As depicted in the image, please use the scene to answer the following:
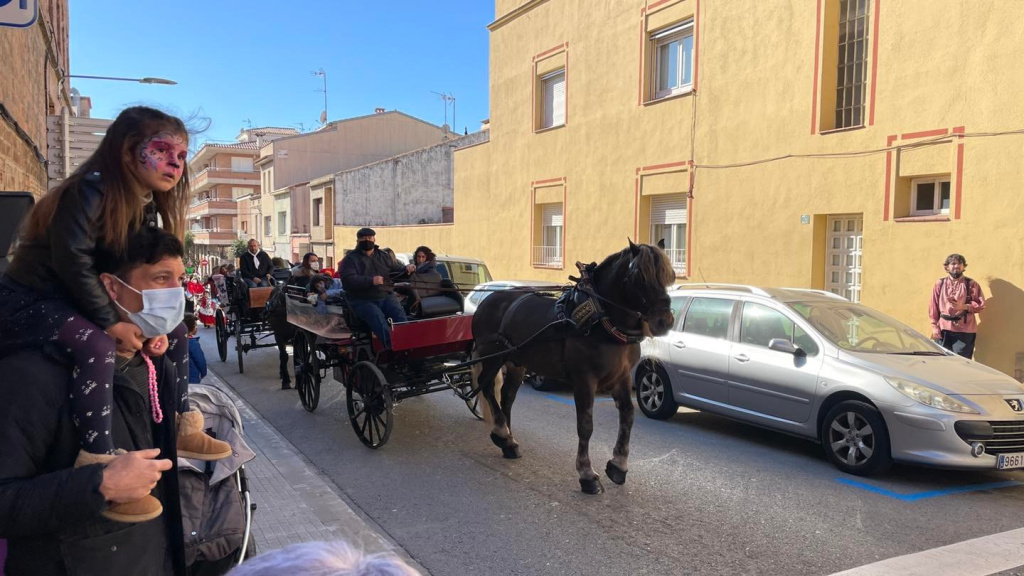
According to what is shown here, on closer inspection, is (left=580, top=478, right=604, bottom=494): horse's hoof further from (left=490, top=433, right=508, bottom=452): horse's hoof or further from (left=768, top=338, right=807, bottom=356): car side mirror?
(left=768, top=338, right=807, bottom=356): car side mirror

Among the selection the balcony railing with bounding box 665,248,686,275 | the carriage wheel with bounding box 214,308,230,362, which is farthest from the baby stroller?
the balcony railing with bounding box 665,248,686,275

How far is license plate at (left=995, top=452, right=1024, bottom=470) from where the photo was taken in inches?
221

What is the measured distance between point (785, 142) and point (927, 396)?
7433mm

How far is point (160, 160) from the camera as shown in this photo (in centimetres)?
207

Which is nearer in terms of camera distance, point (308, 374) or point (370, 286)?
point (370, 286)

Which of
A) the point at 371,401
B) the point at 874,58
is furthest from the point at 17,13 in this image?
the point at 874,58

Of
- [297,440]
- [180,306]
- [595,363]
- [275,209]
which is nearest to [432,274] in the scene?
[297,440]

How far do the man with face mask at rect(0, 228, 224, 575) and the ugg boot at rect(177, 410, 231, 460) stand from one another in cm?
22

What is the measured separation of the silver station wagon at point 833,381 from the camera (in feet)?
18.7

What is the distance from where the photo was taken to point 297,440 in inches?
290

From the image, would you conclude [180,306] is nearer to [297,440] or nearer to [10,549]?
[10,549]

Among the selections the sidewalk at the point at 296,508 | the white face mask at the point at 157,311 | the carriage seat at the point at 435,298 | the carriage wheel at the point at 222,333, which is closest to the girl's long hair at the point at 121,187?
the white face mask at the point at 157,311

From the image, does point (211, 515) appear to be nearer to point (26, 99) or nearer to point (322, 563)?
point (322, 563)

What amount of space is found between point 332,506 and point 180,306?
3.76 metres
